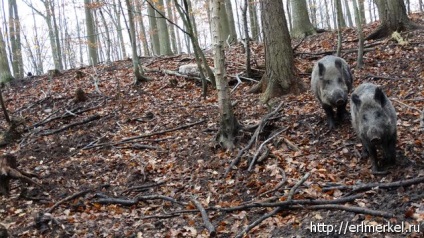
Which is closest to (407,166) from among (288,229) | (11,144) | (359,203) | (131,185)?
(359,203)

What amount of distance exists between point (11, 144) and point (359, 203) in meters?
8.16

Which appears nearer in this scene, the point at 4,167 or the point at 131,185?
the point at 4,167

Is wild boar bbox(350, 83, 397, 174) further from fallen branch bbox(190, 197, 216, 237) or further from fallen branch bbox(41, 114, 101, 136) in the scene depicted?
fallen branch bbox(41, 114, 101, 136)

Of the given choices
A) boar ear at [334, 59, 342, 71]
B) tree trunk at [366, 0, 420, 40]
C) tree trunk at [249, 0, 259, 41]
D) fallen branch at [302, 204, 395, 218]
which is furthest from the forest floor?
tree trunk at [249, 0, 259, 41]

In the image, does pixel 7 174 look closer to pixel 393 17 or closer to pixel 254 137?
pixel 254 137

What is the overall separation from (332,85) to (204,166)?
9.15 ft

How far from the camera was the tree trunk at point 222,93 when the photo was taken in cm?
759

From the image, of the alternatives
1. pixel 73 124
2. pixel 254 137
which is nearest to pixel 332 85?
pixel 254 137

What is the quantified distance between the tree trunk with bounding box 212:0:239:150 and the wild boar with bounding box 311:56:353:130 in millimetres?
1767

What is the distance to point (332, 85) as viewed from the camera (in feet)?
24.4

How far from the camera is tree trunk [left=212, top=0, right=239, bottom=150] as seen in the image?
7594 millimetres

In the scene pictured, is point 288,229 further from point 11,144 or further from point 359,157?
point 11,144

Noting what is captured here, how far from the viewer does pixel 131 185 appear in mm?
7344

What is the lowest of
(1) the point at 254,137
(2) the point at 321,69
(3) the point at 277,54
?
(1) the point at 254,137
